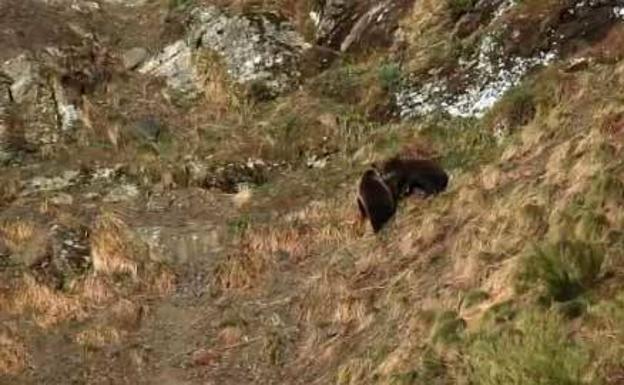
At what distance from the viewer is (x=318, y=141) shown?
47.5 feet

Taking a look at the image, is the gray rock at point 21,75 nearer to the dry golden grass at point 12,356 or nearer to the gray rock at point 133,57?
the gray rock at point 133,57

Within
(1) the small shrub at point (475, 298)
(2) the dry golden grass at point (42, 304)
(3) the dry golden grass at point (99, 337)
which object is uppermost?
(1) the small shrub at point (475, 298)

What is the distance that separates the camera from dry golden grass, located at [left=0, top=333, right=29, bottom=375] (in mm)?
10258

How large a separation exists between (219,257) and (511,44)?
5.35 meters

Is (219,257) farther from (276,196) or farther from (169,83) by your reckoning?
(169,83)

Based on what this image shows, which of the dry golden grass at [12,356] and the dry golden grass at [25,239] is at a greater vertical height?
the dry golden grass at [25,239]

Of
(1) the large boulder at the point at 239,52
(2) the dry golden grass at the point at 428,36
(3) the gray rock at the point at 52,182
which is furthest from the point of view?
(1) the large boulder at the point at 239,52

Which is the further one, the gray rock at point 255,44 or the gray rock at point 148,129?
the gray rock at point 255,44

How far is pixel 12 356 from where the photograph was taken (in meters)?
10.4

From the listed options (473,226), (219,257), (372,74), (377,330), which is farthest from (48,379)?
(372,74)

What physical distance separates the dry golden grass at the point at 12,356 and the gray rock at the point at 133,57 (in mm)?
7777

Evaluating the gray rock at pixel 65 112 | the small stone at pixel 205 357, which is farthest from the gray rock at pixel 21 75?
the small stone at pixel 205 357

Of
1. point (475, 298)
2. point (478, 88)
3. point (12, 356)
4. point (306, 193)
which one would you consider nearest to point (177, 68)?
point (306, 193)

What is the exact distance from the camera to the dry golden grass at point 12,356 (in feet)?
33.7
